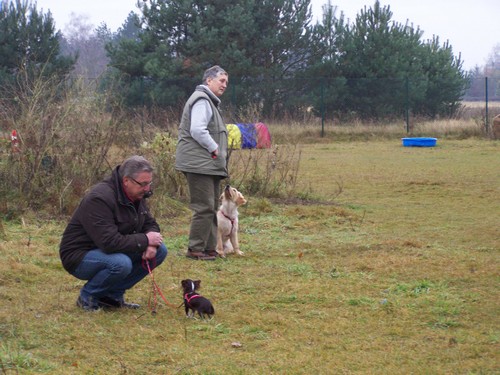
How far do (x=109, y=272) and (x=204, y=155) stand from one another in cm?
250

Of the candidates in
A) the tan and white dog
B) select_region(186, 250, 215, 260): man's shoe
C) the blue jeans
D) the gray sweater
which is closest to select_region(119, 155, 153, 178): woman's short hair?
the blue jeans

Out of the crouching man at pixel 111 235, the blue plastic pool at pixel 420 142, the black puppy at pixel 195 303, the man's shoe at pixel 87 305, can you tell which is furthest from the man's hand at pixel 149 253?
the blue plastic pool at pixel 420 142

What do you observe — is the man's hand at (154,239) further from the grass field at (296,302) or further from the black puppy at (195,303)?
the grass field at (296,302)

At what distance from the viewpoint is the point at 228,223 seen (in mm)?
8375

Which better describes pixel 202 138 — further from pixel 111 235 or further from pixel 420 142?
pixel 420 142

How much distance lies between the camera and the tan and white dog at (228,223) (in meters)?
8.35

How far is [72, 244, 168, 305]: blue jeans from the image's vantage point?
5652 mm

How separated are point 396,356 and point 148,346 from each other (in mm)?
1554

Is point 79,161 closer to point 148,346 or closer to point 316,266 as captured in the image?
point 316,266

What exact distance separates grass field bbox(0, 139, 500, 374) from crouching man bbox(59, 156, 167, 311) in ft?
1.02

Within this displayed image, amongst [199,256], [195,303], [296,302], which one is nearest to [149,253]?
[195,303]

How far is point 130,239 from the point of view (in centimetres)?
565

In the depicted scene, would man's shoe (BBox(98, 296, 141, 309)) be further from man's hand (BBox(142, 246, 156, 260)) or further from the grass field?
man's hand (BBox(142, 246, 156, 260))

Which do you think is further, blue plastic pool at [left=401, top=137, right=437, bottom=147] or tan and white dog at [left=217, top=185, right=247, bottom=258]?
blue plastic pool at [left=401, top=137, right=437, bottom=147]
